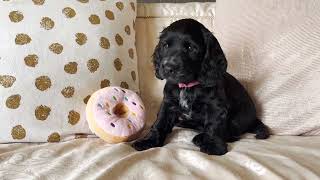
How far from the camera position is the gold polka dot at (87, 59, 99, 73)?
4.72 feet

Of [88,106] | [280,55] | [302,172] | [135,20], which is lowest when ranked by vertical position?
[302,172]

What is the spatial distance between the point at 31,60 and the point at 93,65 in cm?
20

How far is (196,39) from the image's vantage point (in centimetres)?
126

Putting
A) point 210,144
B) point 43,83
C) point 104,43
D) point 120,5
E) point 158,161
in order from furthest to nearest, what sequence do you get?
point 120,5 → point 104,43 → point 43,83 → point 210,144 → point 158,161

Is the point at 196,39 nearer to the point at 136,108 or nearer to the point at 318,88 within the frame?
the point at 136,108

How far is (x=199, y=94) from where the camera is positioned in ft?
4.38

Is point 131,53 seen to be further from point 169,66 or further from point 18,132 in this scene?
point 18,132

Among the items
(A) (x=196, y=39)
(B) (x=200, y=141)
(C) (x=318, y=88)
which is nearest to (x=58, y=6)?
(A) (x=196, y=39)

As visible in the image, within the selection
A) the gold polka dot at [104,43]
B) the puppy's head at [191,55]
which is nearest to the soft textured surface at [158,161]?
the puppy's head at [191,55]

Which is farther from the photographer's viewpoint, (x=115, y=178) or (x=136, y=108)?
(x=136, y=108)

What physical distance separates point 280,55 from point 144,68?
0.52m

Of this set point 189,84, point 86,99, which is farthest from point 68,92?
point 189,84

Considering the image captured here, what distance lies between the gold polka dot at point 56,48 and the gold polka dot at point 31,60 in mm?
56

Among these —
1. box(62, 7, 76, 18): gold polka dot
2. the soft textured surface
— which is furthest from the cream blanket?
box(62, 7, 76, 18): gold polka dot
